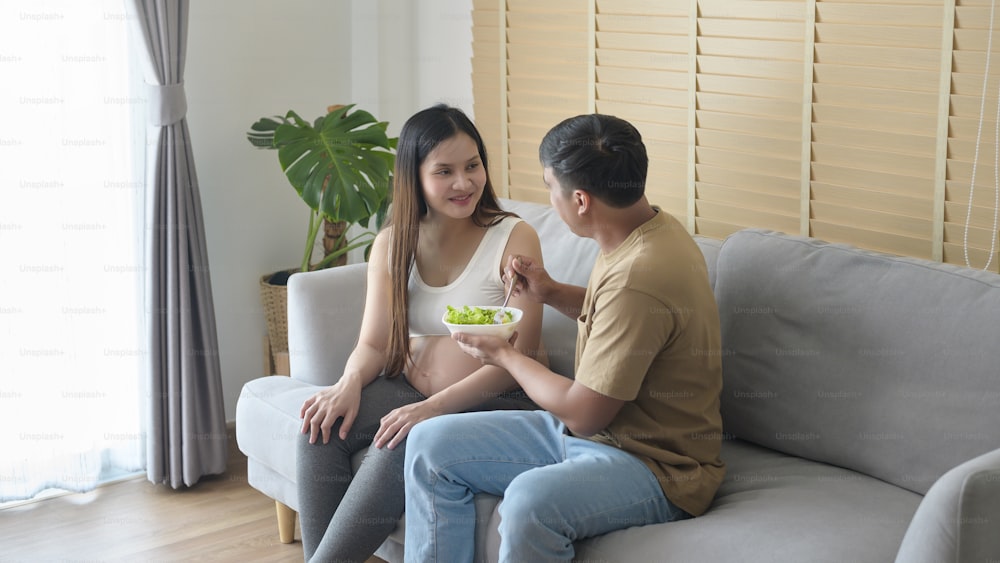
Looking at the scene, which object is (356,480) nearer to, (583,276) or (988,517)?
(583,276)

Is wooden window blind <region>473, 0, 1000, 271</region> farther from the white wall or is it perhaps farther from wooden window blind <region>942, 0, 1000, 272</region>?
the white wall

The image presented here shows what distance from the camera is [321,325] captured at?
2721 millimetres

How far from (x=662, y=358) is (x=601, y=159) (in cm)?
39

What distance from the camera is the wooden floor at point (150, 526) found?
9.02 feet

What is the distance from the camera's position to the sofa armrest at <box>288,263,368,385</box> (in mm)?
2719

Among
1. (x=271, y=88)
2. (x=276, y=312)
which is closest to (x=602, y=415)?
(x=276, y=312)

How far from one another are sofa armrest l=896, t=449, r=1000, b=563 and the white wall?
239 cm

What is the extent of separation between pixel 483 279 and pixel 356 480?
547 mm

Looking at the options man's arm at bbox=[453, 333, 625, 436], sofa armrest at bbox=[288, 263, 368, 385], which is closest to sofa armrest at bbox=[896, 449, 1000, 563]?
man's arm at bbox=[453, 333, 625, 436]

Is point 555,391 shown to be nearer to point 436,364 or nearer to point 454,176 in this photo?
point 436,364

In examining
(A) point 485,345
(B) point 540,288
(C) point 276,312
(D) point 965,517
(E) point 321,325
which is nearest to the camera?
(D) point 965,517

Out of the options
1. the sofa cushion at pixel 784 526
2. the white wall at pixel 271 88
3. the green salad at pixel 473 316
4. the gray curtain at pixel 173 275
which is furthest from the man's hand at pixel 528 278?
the white wall at pixel 271 88

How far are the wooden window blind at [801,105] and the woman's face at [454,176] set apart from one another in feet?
2.33

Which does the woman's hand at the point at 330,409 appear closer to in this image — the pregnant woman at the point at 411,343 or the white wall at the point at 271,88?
the pregnant woman at the point at 411,343
